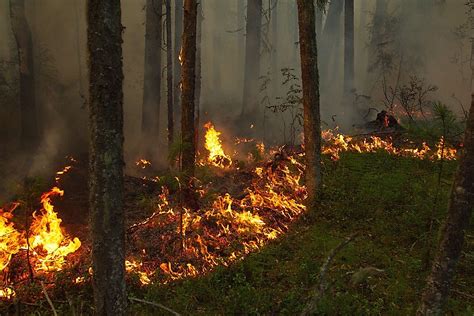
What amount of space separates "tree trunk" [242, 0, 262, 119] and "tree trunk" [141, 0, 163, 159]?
473 centimetres

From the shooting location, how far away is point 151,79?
53.0 feet

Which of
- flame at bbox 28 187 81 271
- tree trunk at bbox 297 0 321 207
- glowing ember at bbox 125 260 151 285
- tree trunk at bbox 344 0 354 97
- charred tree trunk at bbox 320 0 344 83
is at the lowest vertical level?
glowing ember at bbox 125 260 151 285

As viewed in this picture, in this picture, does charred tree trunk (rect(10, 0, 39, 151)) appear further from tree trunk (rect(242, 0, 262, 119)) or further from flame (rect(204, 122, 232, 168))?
tree trunk (rect(242, 0, 262, 119))

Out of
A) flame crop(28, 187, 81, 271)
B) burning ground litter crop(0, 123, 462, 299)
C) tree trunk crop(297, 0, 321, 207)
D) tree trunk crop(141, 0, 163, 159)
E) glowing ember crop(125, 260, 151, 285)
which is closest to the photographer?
glowing ember crop(125, 260, 151, 285)

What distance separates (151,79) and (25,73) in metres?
5.69

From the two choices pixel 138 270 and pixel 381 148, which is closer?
pixel 138 270

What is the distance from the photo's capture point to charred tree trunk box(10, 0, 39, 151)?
52.4 ft

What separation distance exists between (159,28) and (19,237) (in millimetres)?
11577

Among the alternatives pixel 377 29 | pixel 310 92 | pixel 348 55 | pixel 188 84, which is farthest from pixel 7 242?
pixel 377 29

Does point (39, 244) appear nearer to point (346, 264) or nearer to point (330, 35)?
point (346, 264)

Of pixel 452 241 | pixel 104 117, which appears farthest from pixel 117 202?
pixel 452 241

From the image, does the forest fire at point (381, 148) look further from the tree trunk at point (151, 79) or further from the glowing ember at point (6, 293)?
the glowing ember at point (6, 293)

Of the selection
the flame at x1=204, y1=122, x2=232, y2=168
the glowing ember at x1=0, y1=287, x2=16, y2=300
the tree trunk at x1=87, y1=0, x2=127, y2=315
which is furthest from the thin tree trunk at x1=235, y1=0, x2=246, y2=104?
the tree trunk at x1=87, y1=0, x2=127, y2=315

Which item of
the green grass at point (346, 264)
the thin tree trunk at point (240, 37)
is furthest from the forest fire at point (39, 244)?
the thin tree trunk at point (240, 37)
